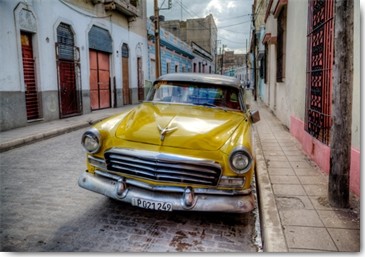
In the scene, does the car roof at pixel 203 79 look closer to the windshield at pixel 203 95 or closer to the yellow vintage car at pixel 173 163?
the windshield at pixel 203 95

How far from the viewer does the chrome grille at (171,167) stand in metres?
2.91

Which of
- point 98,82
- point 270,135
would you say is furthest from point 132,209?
point 98,82

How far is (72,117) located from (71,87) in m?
1.18

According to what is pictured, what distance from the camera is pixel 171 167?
296 centimetres

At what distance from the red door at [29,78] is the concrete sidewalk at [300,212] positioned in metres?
7.38

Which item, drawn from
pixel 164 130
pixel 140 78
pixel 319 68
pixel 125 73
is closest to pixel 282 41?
pixel 319 68

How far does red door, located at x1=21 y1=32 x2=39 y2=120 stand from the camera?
9.46 m

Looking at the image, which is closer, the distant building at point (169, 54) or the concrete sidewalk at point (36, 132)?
the concrete sidewalk at point (36, 132)

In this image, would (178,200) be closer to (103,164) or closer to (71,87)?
(103,164)

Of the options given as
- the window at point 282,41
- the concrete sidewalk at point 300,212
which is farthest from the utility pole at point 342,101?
the window at point 282,41

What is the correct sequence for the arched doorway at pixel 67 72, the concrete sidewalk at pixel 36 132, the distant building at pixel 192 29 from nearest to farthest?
the concrete sidewalk at pixel 36 132, the arched doorway at pixel 67 72, the distant building at pixel 192 29

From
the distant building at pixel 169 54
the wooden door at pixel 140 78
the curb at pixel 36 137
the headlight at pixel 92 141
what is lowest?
the curb at pixel 36 137

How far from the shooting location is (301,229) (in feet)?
9.50

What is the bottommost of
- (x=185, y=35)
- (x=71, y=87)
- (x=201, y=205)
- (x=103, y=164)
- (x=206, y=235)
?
(x=206, y=235)
